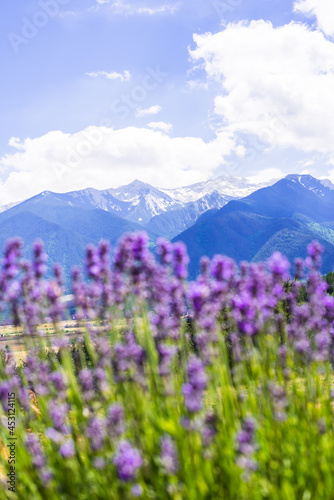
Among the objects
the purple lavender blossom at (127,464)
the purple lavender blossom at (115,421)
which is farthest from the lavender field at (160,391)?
the purple lavender blossom at (127,464)

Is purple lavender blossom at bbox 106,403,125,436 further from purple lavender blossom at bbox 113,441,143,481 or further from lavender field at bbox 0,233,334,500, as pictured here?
purple lavender blossom at bbox 113,441,143,481

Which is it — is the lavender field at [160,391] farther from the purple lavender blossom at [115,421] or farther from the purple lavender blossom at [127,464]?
the purple lavender blossom at [127,464]

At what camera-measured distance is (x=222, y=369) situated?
444 cm

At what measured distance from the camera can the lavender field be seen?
149 inches

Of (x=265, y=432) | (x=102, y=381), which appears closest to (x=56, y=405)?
(x=102, y=381)

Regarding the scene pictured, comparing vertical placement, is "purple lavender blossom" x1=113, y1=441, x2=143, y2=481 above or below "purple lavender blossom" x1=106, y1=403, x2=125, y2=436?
below

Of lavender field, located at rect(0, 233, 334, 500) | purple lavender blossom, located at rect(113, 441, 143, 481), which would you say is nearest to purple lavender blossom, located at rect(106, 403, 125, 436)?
lavender field, located at rect(0, 233, 334, 500)

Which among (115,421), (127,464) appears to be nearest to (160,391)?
(115,421)

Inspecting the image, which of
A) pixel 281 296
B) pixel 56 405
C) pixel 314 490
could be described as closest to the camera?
pixel 314 490

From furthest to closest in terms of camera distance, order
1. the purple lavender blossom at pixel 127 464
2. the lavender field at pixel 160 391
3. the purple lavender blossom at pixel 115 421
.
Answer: the lavender field at pixel 160 391 < the purple lavender blossom at pixel 115 421 < the purple lavender blossom at pixel 127 464

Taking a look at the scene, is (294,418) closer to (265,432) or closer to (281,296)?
(265,432)

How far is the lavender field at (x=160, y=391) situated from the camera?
12.4ft

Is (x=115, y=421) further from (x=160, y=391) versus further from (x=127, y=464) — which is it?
(x=160, y=391)

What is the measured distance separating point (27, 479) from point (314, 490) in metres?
3.07
